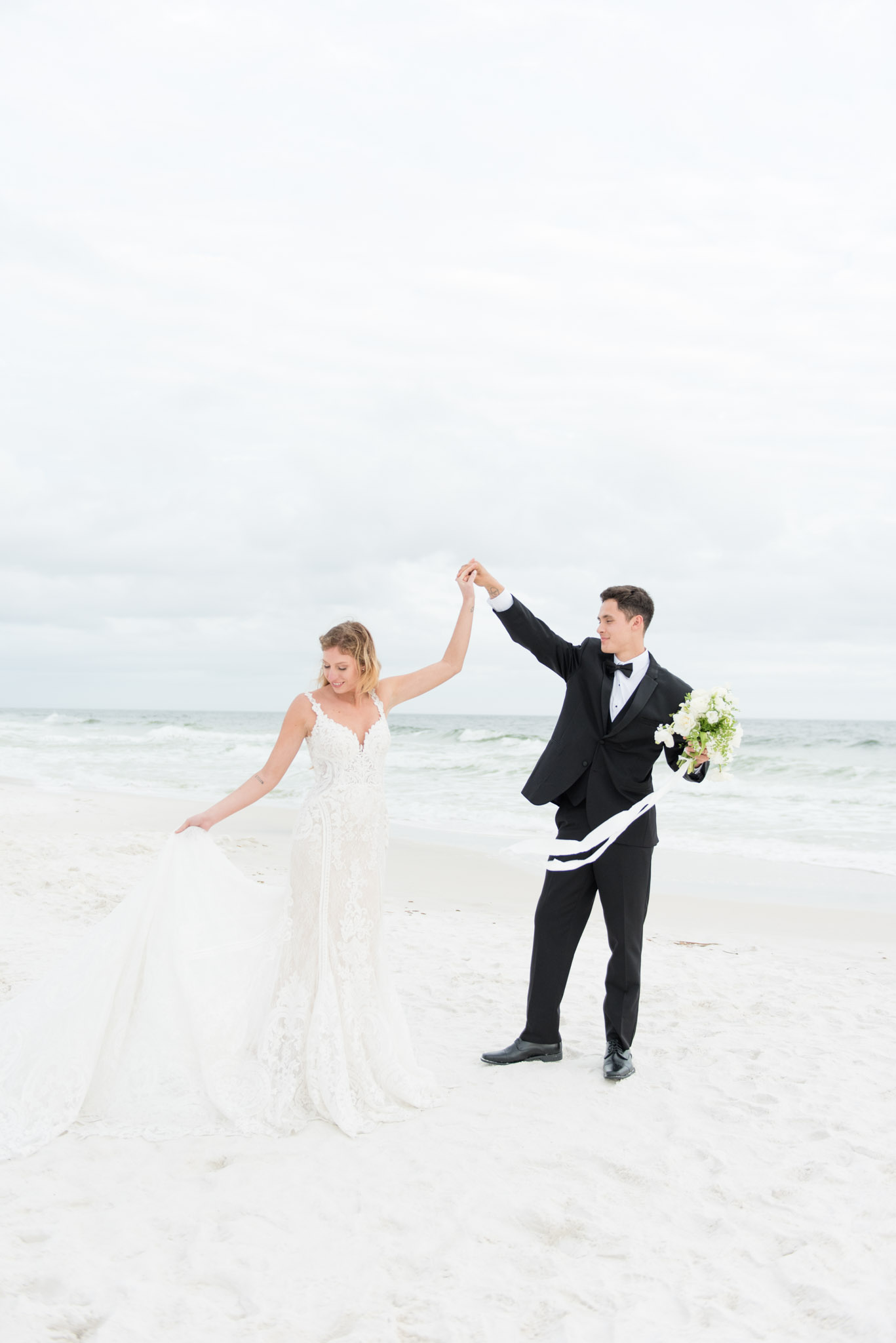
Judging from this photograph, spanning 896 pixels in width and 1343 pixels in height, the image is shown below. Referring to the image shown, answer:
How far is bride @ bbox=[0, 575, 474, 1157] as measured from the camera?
3717 mm

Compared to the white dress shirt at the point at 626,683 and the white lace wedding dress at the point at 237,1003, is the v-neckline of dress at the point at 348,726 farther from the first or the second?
the white dress shirt at the point at 626,683

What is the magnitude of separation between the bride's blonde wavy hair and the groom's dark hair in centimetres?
113

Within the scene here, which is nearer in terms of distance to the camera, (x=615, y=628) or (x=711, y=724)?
(x=711, y=724)

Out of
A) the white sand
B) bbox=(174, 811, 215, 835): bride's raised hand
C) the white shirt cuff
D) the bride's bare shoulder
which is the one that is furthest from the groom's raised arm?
the white sand

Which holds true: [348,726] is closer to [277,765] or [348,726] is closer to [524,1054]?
[277,765]

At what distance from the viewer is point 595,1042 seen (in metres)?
4.89

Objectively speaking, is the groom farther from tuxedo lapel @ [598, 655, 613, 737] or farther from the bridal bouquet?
the bridal bouquet

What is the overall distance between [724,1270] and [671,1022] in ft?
8.03

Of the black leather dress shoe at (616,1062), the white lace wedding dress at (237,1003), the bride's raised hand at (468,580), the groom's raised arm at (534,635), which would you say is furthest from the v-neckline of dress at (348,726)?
the black leather dress shoe at (616,1062)

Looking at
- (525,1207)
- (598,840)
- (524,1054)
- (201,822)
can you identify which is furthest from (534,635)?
(525,1207)

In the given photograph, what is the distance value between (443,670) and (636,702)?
2.91ft

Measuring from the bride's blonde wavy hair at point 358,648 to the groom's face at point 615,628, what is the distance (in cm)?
109

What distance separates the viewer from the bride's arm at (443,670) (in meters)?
4.18

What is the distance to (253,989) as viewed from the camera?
397 centimetres
